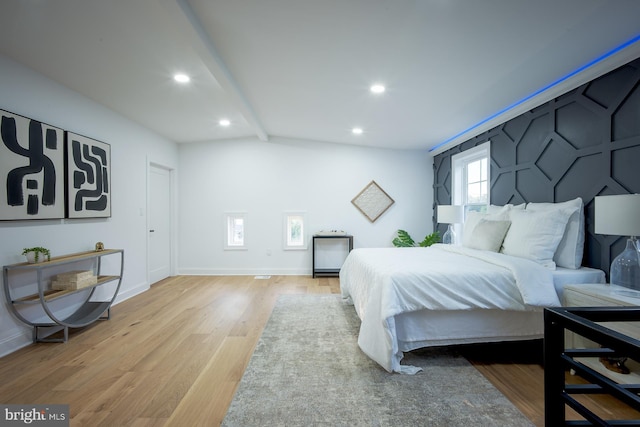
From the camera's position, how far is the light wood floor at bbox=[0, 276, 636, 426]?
1.73m

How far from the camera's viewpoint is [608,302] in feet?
5.82

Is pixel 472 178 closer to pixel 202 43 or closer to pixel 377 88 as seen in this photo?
pixel 377 88

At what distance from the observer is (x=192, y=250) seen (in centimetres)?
528

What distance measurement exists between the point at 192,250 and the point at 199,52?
12.4ft

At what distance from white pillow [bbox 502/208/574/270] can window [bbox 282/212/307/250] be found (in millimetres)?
3372

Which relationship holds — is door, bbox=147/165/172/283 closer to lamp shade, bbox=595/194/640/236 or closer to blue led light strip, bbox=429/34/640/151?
blue led light strip, bbox=429/34/640/151

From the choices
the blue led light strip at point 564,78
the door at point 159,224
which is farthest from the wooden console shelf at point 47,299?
the blue led light strip at point 564,78

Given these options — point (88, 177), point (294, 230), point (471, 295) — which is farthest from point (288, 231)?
point (471, 295)

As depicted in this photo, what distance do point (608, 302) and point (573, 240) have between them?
783mm

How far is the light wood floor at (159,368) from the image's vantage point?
1.73m

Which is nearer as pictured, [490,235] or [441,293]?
[441,293]

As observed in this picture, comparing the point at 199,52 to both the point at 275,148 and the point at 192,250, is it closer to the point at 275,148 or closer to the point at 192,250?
the point at 275,148

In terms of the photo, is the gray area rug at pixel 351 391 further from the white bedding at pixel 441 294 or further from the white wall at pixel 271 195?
the white wall at pixel 271 195

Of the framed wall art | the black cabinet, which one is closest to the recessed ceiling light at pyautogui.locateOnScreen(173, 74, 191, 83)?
the black cabinet
